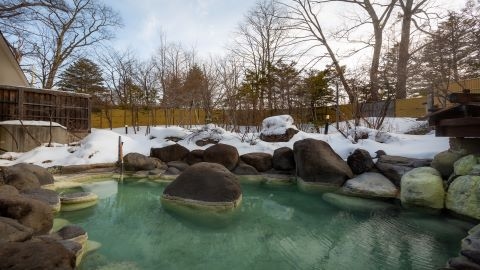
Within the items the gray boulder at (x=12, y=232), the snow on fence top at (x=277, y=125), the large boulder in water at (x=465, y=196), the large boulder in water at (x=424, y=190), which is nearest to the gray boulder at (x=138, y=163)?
the snow on fence top at (x=277, y=125)

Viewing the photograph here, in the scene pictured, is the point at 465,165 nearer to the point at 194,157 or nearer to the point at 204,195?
the point at 204,195

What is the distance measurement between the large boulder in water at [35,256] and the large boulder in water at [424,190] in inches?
222

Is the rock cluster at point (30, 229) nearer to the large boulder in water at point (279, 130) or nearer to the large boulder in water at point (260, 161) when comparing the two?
the large boulder in water at point (260, 161)

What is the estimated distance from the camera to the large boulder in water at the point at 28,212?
400cm

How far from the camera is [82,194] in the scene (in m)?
6.23

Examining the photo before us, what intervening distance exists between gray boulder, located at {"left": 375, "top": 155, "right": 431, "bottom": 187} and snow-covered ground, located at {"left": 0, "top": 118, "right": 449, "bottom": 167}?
0.45 meters

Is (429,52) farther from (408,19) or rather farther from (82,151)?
(82,151)

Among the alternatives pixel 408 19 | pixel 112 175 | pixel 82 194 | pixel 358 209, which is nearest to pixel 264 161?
pixel 358 209

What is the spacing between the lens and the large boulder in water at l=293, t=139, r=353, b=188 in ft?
24.6

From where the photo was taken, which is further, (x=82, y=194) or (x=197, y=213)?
(x=82, y=194)

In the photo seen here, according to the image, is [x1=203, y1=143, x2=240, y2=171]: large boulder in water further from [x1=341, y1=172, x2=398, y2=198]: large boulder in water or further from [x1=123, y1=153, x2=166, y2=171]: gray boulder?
[x1=341, y1=172, x2=398, y2=198]: large boulder in water

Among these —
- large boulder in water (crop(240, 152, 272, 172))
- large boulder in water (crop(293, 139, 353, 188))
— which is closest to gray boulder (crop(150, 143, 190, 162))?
large boulder in water (crop(240, 152, 272, 172))

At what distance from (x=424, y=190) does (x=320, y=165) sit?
241cm

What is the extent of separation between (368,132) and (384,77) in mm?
3598
